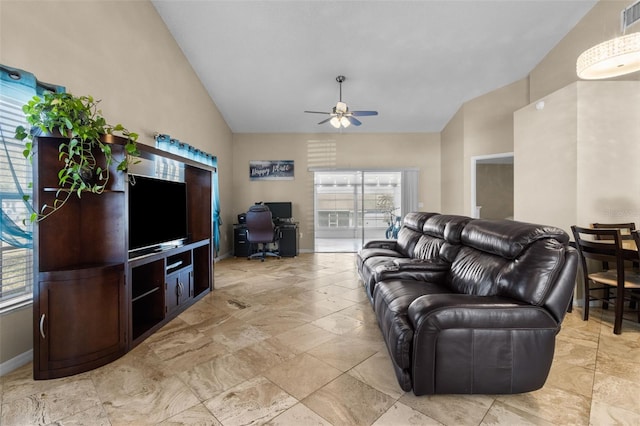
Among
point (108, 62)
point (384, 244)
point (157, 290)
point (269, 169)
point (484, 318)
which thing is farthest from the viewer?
point (269, 169)

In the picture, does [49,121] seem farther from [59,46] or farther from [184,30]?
[184,30]

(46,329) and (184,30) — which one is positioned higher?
(184,30)

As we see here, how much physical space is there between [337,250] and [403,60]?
174 inches

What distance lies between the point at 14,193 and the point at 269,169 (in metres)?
4.99

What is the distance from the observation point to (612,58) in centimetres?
233

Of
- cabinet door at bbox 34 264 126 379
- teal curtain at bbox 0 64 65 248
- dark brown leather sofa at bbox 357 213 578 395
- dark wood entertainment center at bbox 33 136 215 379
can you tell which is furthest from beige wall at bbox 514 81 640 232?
teal curtain at bbox 0 64 65 248

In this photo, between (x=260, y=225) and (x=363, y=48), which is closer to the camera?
(x=363, y=48)

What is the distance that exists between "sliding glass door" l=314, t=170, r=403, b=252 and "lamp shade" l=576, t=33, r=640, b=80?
4.48 meters

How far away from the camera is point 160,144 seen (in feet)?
11.9

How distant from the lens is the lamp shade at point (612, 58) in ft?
7.30

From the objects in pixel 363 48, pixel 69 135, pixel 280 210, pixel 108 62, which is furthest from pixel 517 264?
pixel 280 210

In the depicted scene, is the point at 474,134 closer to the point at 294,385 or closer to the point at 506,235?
the point at 506,235

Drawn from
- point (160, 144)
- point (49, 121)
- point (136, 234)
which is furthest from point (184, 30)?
point (136, 234)

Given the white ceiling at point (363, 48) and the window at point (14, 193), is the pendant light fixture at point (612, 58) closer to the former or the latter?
the white ceiling at point (363, 48)
